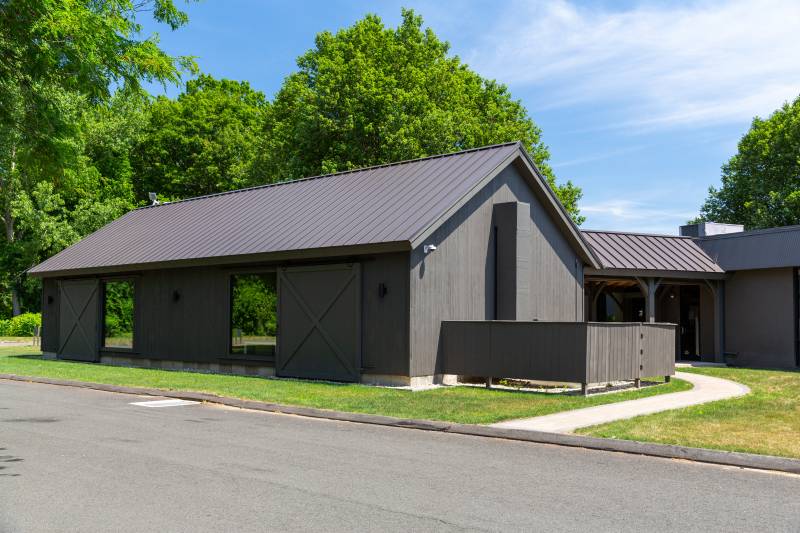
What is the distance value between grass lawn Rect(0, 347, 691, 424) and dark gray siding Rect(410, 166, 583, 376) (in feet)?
5.30

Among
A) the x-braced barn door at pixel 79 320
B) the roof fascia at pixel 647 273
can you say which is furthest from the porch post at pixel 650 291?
the x-braced barn door at pixel 79 320

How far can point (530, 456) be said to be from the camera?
29.8 ft

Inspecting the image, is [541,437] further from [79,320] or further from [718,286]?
[79,320]

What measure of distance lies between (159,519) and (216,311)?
1511 centimetres

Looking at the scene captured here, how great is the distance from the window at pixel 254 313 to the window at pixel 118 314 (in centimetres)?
502

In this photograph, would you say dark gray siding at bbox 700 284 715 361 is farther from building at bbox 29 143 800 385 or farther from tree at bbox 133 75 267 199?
tree at bbox 133 75 267 199

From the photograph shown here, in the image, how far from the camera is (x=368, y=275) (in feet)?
56.5

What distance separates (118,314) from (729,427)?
62.8 ft

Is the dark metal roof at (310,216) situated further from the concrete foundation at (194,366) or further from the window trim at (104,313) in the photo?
the concrete foundation at (194,366)

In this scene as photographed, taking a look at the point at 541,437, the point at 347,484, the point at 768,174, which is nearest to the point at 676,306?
the point at 541,437

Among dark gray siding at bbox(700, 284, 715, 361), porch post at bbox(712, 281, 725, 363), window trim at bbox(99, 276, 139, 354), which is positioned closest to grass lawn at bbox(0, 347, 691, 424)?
window trim at bbox(99, 276, 139, 354)

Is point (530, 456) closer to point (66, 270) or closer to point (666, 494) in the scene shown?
point (666, 494)

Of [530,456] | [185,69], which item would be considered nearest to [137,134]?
[185,69]

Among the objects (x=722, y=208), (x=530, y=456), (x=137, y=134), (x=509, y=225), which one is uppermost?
(x=137, y=134)
